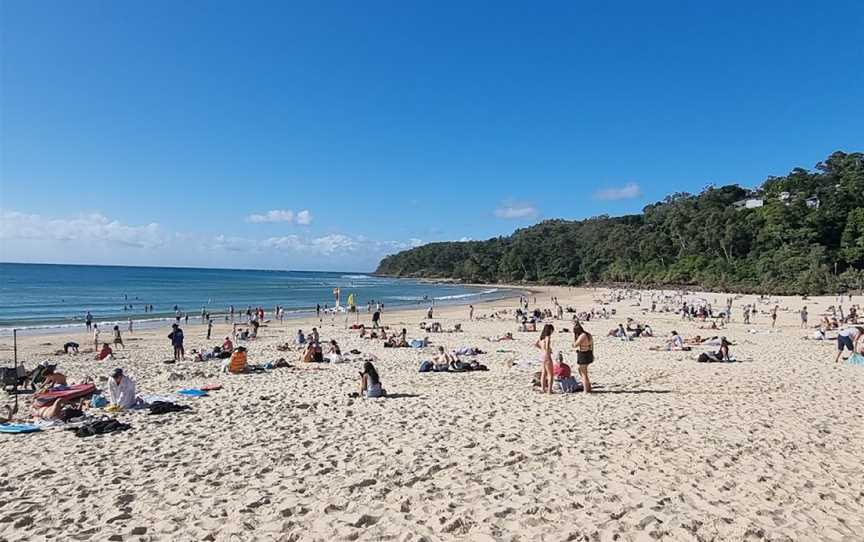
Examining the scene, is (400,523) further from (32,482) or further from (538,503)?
(32,482)

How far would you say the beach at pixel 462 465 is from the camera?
15.0 feet

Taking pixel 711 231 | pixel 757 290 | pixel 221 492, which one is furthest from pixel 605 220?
pixel 221 492

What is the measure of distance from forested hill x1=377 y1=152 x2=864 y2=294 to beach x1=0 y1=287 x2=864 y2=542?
55.3 metres

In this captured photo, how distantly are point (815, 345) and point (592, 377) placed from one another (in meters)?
11.9

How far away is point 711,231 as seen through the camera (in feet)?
259

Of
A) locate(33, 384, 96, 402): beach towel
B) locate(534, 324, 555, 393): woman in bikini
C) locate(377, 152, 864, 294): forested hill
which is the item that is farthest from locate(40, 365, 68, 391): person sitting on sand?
locate(377, 152, 864, 294): forested hill

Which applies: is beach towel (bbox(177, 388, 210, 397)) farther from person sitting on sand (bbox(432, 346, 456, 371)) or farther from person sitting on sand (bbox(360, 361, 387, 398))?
person sitting on sand (bbox(432, 346, 456, 371))

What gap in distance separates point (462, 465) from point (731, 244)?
271 ft

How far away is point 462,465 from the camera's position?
6.05 m

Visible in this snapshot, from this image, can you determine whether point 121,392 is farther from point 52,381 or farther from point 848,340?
point 848,340

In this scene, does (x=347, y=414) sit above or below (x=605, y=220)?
below

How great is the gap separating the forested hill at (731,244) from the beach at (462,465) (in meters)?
55.3

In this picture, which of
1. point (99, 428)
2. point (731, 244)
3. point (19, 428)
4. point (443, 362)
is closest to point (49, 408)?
point (19, 428)

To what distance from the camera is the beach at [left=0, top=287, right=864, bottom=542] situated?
4566 mm
